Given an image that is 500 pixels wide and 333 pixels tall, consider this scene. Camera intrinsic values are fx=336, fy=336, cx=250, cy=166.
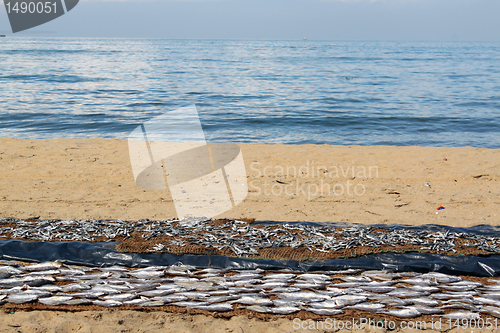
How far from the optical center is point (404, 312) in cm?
280

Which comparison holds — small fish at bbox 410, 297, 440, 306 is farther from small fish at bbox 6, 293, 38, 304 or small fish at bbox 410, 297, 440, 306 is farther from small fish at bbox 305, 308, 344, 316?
small fish at bbox 6, 293, 38, 304

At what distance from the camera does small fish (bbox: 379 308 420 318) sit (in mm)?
2779

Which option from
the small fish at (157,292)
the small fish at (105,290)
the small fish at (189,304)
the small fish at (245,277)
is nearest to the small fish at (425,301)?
the small fish at (245,277)

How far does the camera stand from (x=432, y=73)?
89.6 feet

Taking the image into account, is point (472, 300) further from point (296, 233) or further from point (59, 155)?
point (59, 155)

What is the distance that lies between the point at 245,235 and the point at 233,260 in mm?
526

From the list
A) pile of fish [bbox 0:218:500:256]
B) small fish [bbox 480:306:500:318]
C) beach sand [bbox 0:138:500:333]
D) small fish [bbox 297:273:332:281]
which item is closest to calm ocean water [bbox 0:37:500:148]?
beach sand [bbox 0:138:500:333]

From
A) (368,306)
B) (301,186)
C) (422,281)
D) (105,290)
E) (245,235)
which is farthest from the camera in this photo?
(301,186)

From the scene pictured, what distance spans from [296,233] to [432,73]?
93.6ft

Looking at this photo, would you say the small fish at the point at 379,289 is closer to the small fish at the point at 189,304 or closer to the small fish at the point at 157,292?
the small fish at the point at 189,304

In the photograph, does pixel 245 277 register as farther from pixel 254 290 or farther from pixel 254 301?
pixel 254 301

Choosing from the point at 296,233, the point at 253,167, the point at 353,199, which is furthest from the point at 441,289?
the point at 253,167

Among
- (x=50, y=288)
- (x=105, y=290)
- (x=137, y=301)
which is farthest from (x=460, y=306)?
(x=50, y=288)

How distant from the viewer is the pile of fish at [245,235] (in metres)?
3.76
